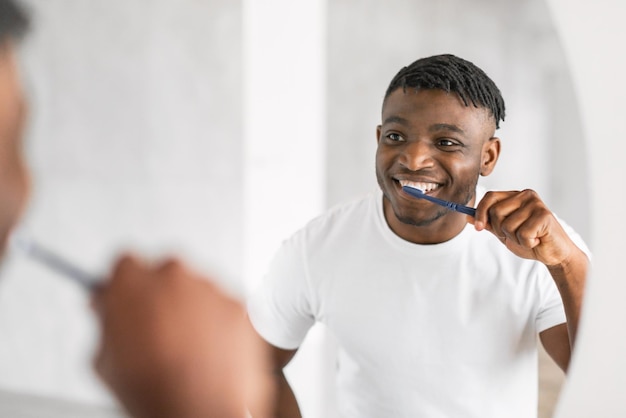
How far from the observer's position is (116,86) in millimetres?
580

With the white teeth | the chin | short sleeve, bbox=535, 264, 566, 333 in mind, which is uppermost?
the white teeth

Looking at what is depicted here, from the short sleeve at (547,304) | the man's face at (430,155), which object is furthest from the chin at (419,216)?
the short sleeve at (547,304)

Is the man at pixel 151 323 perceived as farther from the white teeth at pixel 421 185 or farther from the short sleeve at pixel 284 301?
the white teeth at pixel 421 185

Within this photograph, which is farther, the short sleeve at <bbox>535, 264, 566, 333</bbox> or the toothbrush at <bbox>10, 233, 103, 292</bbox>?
the short sleeve at <bbox>535, 264, 566, 333</bbox>

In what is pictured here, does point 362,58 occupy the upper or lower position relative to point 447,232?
upper

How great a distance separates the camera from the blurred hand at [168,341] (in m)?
→ 0.58

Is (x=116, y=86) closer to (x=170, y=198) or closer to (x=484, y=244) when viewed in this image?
(x=170, y=198)

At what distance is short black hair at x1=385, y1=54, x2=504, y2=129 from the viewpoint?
62cm

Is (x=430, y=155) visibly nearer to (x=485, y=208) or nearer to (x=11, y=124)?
(x=485, y=208)

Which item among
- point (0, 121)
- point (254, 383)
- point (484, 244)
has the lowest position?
point (254, 383)

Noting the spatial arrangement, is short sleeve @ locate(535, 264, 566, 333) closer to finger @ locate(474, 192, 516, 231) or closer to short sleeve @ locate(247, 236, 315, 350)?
finger @ locate(474, 192, 516, 231)

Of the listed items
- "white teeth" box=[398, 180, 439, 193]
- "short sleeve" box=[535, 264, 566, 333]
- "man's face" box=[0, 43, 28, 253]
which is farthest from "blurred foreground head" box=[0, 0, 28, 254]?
"short sleeve" box=[535, 264, 566, 333]

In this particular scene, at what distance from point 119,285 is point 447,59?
1.04 feet

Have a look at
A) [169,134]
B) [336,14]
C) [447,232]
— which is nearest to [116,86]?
[169,134]
